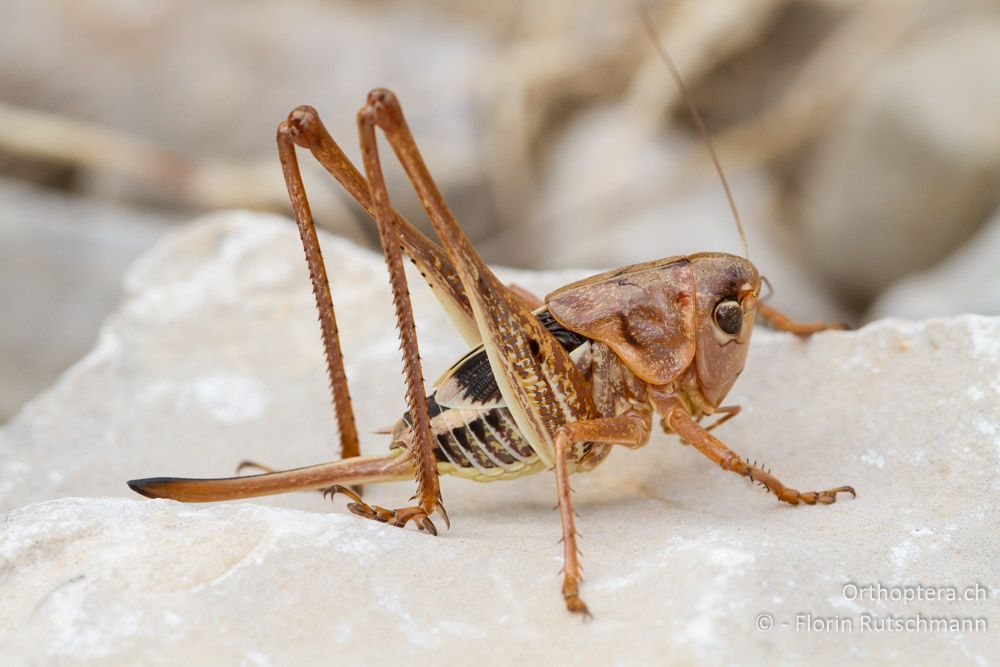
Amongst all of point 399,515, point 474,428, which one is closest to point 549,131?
point 474,428

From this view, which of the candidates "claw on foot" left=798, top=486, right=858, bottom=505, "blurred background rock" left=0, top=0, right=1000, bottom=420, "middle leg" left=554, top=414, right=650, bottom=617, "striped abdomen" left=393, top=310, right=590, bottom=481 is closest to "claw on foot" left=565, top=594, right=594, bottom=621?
"middle leg" left=554, top=414, right=650, bottom=617

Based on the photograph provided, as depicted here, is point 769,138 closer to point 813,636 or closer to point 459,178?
point 459,178

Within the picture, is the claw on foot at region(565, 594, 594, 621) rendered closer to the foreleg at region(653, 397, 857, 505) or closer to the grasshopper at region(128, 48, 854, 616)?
the grasshopper at region(128, 48, 854, 616)

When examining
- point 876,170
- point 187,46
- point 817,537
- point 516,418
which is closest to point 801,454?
point 817,537

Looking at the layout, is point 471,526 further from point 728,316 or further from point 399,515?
point 728,316

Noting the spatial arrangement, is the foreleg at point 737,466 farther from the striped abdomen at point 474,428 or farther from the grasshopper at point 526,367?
the striped abdomen at point 474,428

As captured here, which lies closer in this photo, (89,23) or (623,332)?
(623,332)

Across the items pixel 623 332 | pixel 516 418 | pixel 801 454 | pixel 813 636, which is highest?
pixel 623 332
